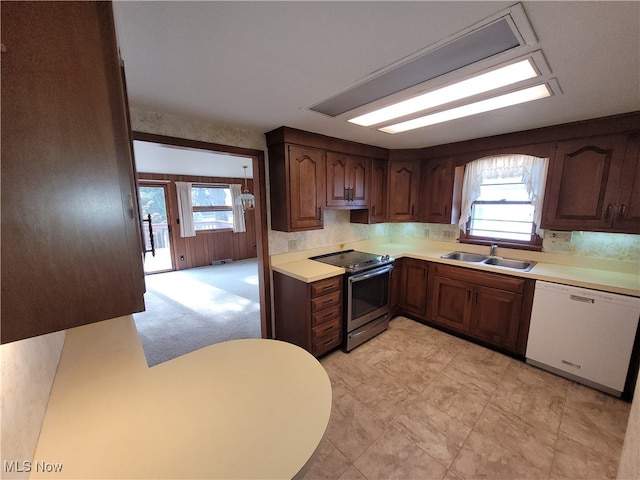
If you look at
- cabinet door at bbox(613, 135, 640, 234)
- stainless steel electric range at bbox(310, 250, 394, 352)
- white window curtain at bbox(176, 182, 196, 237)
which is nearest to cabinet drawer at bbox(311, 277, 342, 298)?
stainless steel electric range at bbox(310, 250, 394, 352)

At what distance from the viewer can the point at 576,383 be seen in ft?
7.11

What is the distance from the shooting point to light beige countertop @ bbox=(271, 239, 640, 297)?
2.04 m

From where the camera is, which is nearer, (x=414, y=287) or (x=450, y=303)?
(x=450, y=303)

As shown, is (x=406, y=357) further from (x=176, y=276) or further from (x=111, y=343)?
(x=176, y=276)

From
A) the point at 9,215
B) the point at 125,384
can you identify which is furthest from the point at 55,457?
the point at 9,215

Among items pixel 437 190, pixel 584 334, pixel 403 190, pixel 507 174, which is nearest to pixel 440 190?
pixel 437 190

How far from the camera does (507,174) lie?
2.77 meters

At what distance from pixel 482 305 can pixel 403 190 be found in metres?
1.66

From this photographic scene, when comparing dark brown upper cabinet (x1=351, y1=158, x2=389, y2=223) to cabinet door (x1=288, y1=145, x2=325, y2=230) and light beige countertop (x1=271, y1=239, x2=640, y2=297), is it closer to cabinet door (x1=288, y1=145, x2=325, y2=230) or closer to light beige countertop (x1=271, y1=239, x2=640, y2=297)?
light beige countertop (x1=271, y1=239, x2=640, y2=297)

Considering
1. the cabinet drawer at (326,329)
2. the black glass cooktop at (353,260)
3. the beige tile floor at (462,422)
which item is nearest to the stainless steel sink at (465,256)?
the black glass cooktop at (353,260)

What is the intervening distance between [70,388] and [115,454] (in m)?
0.53

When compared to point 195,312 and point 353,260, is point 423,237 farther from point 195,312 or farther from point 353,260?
point 195,312

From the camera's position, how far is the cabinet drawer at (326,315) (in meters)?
2.37

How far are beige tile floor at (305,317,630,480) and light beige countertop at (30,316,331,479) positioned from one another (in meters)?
0.97
